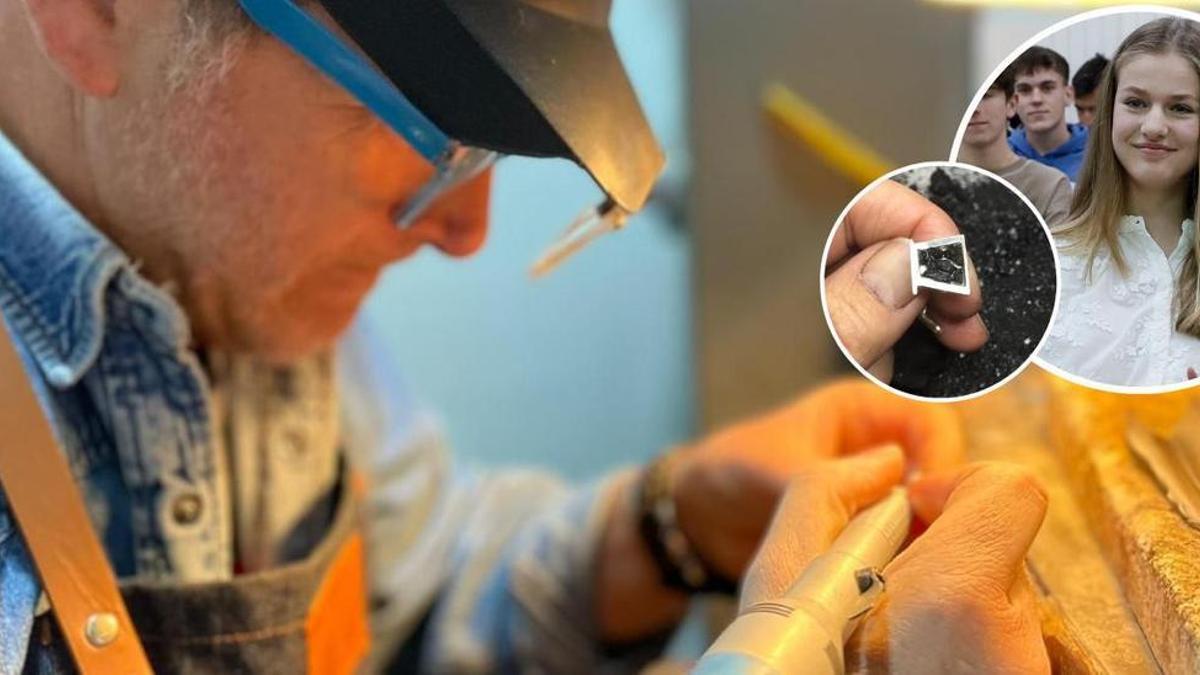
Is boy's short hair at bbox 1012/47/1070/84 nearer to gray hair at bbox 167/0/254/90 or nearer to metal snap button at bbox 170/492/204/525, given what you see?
gray hair at bbox 167/0/254/90

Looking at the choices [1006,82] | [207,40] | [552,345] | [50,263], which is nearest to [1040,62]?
[1006,82]

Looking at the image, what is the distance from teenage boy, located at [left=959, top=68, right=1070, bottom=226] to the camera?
435mm

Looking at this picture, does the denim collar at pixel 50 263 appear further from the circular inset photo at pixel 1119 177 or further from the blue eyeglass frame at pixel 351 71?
the circular inset photo at pixel 1119 177

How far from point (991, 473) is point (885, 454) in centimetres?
11

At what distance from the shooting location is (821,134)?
87 cm

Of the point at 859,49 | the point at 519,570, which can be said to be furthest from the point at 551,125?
the point at 519,570

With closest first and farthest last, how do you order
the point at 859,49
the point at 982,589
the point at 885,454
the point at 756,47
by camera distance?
the point at 982,589 → the point at 885,454 → the point at 859,49 → the point at 756,47

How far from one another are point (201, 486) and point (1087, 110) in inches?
18.6

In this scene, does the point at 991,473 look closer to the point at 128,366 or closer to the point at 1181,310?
the point at 1181,310

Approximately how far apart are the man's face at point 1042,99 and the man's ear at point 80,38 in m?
0.39

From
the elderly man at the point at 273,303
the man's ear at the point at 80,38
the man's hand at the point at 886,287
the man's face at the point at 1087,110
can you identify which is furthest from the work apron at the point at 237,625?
the man's face at the point at 1087,110

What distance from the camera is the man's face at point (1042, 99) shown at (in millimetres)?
434

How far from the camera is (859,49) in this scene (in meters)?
0.82

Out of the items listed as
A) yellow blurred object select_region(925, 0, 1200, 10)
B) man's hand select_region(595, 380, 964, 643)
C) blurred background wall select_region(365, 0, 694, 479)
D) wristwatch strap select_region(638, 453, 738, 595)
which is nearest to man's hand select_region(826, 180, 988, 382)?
yellow blurred object select_region(925, 0, 1200, 10)
